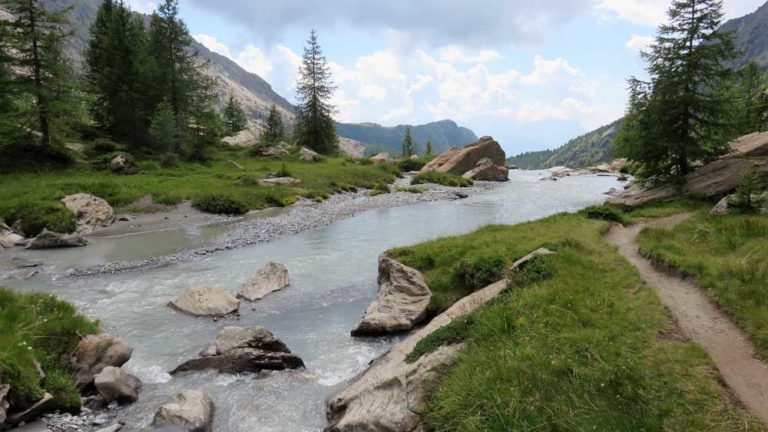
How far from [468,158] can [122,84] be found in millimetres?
54927

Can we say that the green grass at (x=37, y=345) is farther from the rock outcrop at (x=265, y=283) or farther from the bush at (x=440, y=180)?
the bush at (x=440, y=180)

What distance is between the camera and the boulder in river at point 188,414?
362 inches

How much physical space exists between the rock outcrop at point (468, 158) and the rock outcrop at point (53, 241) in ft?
187

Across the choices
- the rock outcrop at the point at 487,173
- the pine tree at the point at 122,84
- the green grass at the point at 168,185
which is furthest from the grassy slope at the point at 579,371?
the rock outcrop at the point at 487,173

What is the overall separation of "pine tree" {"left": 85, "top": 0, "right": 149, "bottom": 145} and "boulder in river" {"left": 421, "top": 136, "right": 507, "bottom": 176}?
145 feet

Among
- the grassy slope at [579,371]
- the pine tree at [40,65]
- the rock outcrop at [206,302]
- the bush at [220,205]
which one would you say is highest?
the pine tree at [40,65]

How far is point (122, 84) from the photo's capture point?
54875 millimetres

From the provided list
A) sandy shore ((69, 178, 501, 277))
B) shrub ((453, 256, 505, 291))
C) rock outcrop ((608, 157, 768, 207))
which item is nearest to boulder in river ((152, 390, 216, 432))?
shrub ((453, 256, 505, 291))

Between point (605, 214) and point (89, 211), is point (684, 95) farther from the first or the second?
point (89, 211)

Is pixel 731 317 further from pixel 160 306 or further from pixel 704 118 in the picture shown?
pixel 704 118

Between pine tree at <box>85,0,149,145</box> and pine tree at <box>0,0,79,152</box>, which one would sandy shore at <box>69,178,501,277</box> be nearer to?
pine tree at <box>0,0,79,152</box>

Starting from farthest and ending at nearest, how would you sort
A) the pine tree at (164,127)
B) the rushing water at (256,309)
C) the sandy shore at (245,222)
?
the pine tree at (164,127) < the sandy shore at (245,222) < the rushing water at (256,309)

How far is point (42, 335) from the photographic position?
1090 cm

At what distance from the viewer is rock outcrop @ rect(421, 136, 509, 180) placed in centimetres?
7775
